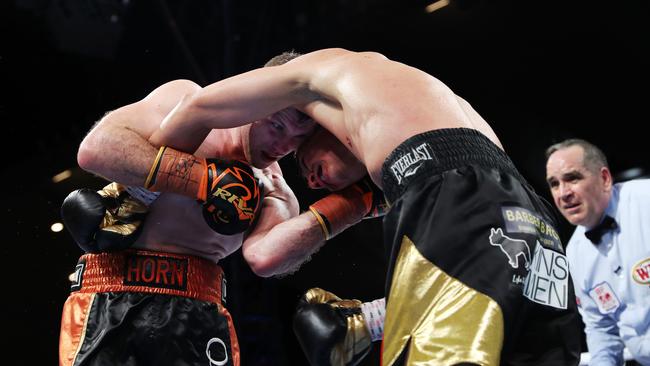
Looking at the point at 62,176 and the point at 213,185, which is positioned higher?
the point at 213,185

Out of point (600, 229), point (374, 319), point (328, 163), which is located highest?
point (328, 163)

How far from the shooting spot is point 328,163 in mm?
1769

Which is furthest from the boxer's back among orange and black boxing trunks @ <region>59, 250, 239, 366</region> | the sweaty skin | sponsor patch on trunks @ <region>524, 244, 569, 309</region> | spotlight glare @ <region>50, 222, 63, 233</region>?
spotlight glare @ <region>50, 222, 63, 233</region>

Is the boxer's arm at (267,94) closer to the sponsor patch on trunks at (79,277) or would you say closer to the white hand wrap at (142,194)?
the white hand wrap at (142,194)

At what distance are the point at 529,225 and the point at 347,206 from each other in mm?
647

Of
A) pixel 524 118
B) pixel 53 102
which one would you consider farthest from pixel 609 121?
pixel 53 102

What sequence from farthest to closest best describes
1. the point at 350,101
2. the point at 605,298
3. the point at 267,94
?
the point at 605,298 < the point at 267,94 < the point at 350,101

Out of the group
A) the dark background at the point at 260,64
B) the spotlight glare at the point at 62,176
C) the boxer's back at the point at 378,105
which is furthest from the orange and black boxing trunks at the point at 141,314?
the spotlight glare at the point at 62,176

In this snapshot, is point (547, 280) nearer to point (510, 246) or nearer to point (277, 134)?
point (510, 246)

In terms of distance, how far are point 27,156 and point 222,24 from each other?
158cm

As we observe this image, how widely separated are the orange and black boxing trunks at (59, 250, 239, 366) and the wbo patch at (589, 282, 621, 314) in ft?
7.09

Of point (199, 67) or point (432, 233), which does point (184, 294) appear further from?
point (199, 67)

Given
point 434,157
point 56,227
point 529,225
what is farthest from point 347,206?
point 56,227

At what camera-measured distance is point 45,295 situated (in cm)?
364
